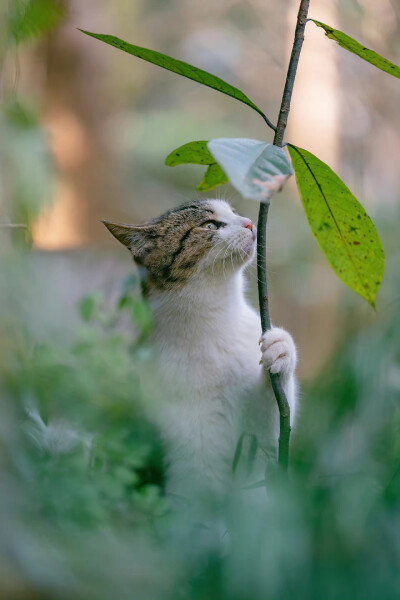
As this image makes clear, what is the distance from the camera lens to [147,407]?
46.9 inches

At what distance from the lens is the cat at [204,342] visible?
1126mm

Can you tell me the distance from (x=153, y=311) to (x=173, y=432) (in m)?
0.28

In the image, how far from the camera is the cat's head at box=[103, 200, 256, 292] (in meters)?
1.20

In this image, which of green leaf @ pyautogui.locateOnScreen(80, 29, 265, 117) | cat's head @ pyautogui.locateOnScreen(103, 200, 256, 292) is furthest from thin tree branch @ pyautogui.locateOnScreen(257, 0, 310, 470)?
cat's head @ pyautogui.locateOnScreen(103, 200, 256, 292)

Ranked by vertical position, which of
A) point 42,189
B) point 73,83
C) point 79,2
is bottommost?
point 42,189

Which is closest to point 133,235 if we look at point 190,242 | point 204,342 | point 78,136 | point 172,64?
point 190,242

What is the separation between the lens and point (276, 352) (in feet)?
3.16

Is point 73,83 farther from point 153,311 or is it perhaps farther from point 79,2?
point 153,311

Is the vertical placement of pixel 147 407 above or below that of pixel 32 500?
below

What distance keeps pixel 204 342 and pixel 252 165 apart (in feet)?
2.49

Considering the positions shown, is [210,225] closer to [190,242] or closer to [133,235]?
[190,242]

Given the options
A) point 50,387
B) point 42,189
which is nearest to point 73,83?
point 42,189

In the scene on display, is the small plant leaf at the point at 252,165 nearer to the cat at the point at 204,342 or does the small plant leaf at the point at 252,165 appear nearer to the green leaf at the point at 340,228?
the green leaf at the point at 340,228

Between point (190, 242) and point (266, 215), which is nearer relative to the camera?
point (266, 215)
